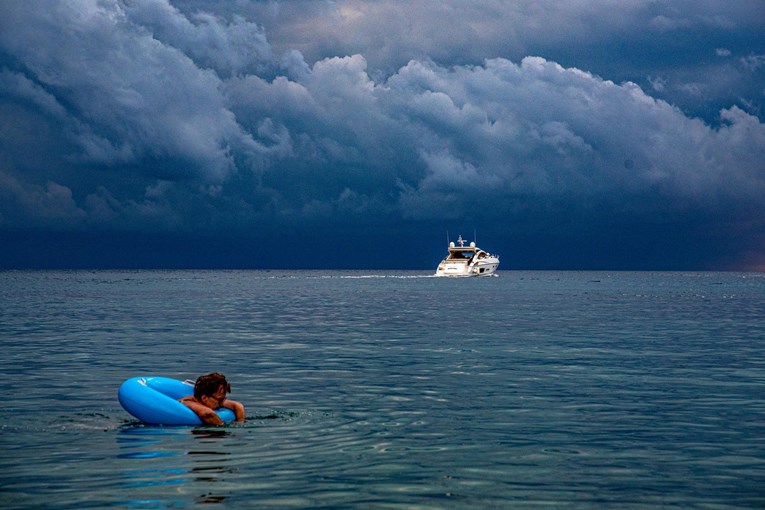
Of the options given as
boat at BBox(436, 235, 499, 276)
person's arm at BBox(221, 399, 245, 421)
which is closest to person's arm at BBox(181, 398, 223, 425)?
person's arm at BBox(221, 399, 245, 421)

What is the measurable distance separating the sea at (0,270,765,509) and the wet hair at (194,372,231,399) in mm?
589

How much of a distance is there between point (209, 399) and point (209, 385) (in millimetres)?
339

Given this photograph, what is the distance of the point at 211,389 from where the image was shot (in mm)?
14070

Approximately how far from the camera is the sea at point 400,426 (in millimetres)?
10172

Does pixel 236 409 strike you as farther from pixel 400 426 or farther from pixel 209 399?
pixel 400 426

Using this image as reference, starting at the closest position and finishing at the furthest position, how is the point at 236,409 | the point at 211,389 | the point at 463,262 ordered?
the point at 211,389 < the point at 236,409 < the point at 463,262

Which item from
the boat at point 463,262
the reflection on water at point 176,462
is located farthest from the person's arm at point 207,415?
the boat at point 463,262

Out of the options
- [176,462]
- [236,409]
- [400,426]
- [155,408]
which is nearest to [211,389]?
[236,409]

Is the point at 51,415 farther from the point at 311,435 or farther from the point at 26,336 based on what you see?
the point at 26,336

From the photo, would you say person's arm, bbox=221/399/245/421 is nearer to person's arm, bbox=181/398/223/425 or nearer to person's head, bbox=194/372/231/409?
person's head, bbox=194/372/231/409

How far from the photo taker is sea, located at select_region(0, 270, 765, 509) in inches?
400

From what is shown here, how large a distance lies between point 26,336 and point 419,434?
2575cm

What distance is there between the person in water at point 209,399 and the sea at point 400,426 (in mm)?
229

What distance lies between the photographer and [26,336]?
35.2 metres
